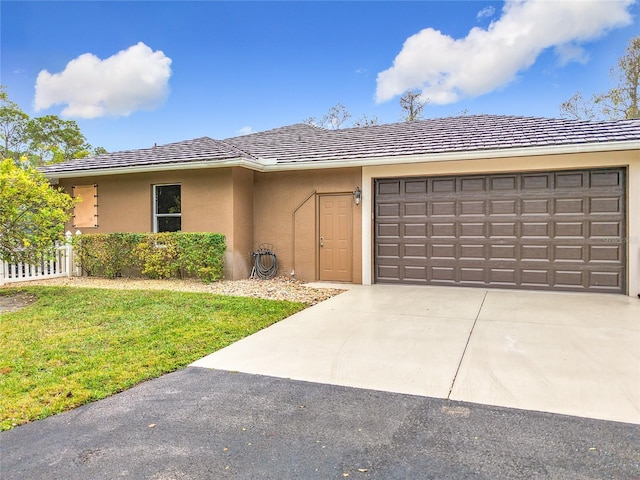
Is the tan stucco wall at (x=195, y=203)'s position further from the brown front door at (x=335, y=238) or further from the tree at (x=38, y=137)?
the tree at (x=38, y=137)

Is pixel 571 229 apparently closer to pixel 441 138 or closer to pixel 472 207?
pixel 472 207

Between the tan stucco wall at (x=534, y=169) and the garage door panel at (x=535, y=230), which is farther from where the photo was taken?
the garage door panel at (x=535, y=230)

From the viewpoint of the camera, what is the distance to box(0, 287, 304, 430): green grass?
3543mm

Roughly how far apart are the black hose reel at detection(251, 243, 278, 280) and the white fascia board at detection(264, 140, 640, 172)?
2.07 m

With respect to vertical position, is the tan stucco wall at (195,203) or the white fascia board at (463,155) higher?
the white fascia board at (463,155)

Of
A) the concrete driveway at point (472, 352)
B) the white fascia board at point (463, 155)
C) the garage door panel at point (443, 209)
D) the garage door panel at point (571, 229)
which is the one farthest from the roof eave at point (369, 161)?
the concrete driveway at point (472, 352)

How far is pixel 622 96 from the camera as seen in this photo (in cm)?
1969

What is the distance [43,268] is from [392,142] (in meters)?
9.26

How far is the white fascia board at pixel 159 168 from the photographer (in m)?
9.67

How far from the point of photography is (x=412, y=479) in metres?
2.28

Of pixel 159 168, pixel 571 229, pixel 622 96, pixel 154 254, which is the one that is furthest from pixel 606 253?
pixel 622 96

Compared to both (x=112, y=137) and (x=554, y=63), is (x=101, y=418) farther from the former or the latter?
(x=112, y=137)

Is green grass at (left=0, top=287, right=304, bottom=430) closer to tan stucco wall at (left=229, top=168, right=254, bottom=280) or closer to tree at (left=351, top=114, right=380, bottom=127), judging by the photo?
tan stucco wall at (left=229, top=168, right=254, bottom=280)

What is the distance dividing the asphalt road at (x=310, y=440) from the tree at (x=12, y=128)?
97.6 ft
